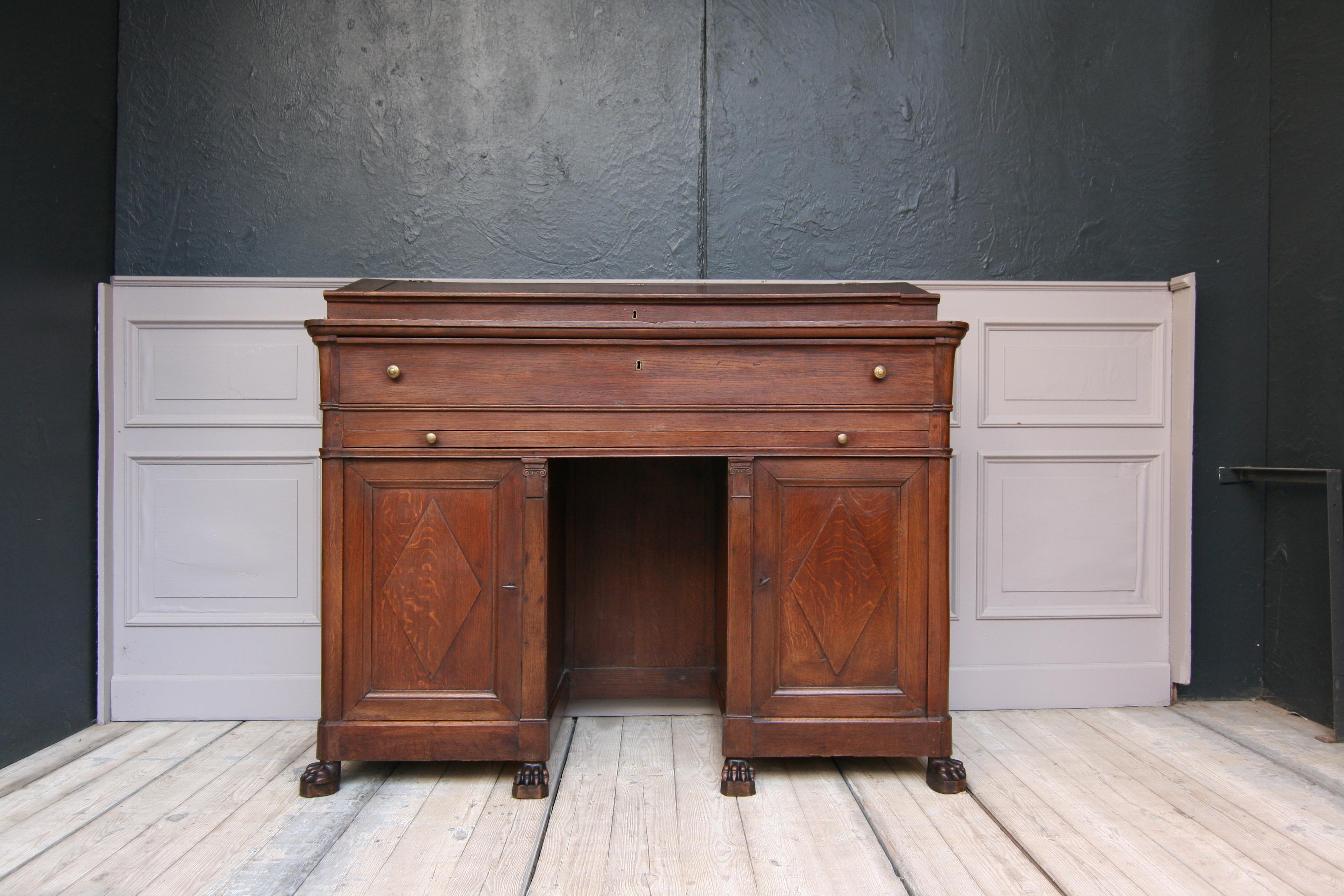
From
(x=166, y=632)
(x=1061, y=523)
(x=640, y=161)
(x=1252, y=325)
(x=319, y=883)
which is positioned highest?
(x=640, y=161)

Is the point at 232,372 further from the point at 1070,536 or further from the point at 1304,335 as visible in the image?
the point at 1304,335

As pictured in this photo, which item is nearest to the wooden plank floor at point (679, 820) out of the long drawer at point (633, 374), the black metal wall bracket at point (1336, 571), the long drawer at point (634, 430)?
the black metal wall bracket at point (1336, 571)

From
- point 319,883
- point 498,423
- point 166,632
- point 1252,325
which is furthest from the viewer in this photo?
point 1252,325

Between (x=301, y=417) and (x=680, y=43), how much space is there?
1655mm

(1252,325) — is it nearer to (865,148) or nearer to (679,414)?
(865,148)

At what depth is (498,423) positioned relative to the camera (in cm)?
168

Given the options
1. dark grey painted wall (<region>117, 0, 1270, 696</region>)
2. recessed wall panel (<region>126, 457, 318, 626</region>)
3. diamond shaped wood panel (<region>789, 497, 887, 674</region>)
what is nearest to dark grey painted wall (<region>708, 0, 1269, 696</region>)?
dark grey painted wall (<region>117, 0, 1270, 696</region>)

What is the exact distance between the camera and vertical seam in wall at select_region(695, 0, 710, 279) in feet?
7.55

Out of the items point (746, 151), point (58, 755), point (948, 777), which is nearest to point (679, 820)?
point (948, 777)

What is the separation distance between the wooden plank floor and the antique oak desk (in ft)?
0.39

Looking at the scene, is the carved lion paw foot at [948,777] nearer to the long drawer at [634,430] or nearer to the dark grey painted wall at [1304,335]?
the long drawer at [634,430]

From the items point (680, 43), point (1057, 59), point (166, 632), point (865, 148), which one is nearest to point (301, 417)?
point (166, 632)

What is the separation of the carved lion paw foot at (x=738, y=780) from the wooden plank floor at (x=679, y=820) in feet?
0.09

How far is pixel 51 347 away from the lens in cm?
200
